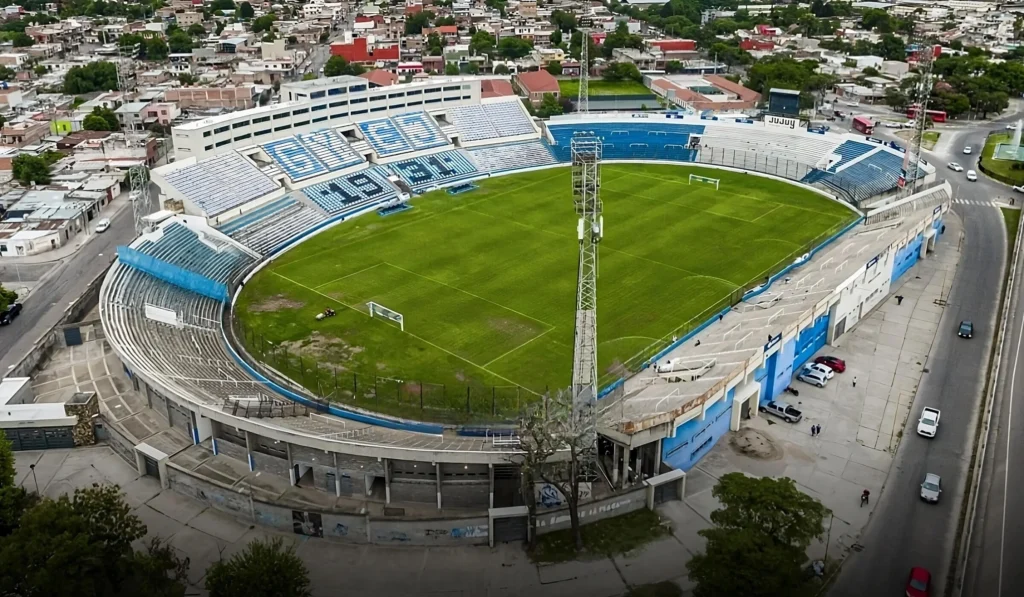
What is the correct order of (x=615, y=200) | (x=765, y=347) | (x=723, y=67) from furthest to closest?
(x=723, y=67) < (x=615, y=200) < (x=765, y=347)

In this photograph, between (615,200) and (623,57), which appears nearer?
(615,200)

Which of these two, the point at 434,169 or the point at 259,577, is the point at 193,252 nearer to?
the point at 434,169

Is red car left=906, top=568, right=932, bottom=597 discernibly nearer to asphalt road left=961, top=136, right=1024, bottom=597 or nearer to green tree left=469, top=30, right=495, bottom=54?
asphalt road left=961, top=136, right=1024, bottom=597

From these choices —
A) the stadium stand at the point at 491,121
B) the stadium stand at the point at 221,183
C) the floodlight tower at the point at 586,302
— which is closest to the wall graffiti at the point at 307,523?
the floodlight tower at the point at 586,302

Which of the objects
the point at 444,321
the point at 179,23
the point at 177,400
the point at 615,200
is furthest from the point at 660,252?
the point at 179,23

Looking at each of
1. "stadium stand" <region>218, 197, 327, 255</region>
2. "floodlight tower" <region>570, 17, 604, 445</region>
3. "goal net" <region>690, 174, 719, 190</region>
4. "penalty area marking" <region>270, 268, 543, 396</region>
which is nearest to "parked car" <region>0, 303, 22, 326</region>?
"stadium stand" <region>218, 197, 327, 255</region>

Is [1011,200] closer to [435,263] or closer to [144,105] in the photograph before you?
[435,263]

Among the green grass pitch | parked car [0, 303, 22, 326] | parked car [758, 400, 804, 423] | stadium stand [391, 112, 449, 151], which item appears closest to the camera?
parked car [758, 400, 804, 423]
